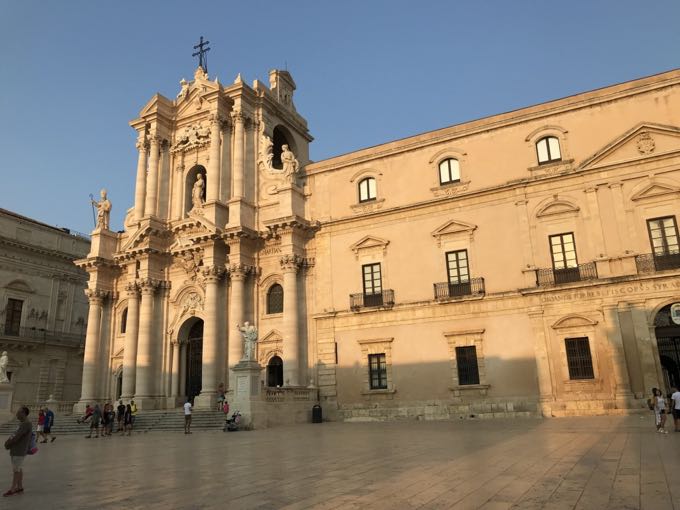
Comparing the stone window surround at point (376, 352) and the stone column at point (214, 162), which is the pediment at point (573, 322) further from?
the stone column at point (214, 162)

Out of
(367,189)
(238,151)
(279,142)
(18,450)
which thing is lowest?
(18,450)

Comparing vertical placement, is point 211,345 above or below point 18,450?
above

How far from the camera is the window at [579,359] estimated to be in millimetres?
22250

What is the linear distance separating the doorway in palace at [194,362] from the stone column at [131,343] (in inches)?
119

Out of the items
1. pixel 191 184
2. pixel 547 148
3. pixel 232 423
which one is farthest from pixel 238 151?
pixel 547 148

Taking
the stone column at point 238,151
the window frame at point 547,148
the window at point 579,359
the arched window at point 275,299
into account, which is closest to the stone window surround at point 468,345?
the window at point 579,359

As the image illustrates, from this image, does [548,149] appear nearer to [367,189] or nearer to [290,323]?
[367,189]

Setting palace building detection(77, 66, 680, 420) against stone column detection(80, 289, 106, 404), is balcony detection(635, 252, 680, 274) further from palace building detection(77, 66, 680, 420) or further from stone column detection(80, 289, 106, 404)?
stone column detection(80, 289, 106, 404)

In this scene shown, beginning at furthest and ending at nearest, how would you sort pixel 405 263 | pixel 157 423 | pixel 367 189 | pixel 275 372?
pixel 275 372
pixel 367 189
pixel 405 263
pixel 157 423

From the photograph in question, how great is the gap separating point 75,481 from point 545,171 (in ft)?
72.1

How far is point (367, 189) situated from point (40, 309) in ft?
83.4

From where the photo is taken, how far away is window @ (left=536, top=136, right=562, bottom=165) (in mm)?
25062

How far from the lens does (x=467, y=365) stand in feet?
81.4

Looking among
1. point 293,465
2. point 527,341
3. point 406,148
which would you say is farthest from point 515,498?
point 406,148
